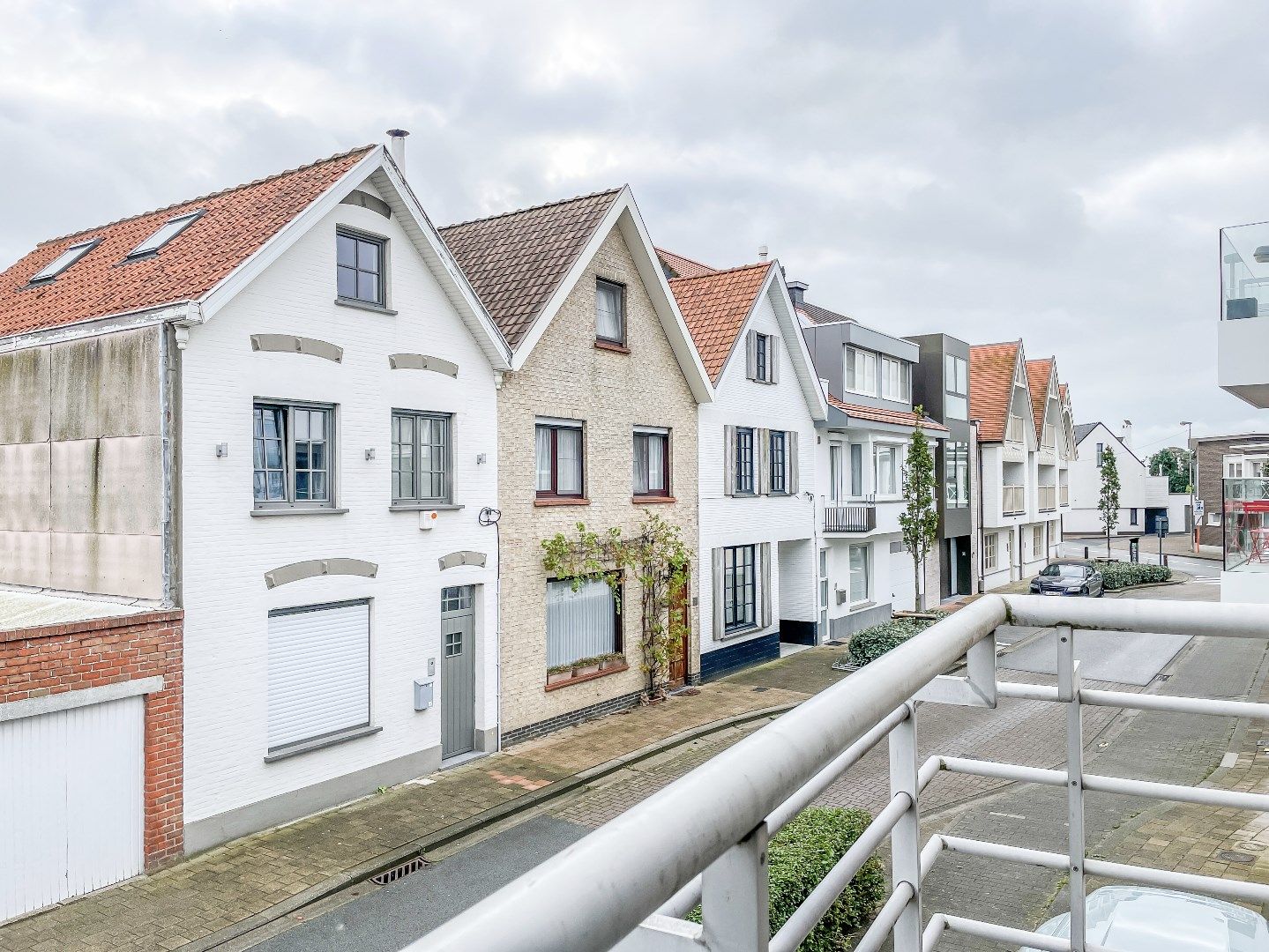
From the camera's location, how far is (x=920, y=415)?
2992 cm

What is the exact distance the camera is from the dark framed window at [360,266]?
13.9 m

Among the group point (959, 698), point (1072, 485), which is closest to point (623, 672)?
point (959, 698)

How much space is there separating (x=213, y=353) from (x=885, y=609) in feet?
76.0

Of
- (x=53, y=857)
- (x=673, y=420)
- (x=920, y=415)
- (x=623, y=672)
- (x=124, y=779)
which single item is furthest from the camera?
(x=920, y=415)

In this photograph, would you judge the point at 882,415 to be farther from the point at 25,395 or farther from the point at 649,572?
the point at 25,395

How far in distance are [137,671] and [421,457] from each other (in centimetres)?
521

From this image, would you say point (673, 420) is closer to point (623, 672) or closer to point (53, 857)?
point (623, 672)

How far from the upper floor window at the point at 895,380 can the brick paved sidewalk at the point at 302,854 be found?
641 inches

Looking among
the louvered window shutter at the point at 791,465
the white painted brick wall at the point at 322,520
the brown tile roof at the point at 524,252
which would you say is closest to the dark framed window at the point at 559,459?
the white painted brick wall at the point at 322,520

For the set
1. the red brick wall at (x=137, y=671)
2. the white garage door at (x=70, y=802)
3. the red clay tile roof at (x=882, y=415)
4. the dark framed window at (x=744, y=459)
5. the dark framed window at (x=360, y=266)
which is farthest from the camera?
the red clay tile roof at (x=882, y=415)

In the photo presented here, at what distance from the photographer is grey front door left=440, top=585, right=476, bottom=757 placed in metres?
15.3

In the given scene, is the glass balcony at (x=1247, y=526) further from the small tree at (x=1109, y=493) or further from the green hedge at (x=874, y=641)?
the small tree at (x=1109, y=493)

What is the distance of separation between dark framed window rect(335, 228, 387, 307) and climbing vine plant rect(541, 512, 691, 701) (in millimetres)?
5395

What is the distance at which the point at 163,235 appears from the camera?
14617 mm
